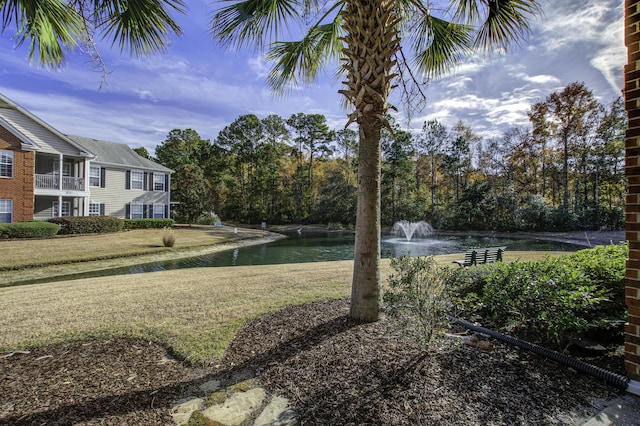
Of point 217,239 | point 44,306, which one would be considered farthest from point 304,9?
point 217,239

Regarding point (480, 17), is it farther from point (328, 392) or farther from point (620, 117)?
point (620, 117)

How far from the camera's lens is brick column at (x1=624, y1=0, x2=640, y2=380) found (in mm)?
2238

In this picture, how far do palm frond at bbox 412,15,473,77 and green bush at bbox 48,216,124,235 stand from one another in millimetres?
19866

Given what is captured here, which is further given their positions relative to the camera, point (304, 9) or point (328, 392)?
point (304, 9)

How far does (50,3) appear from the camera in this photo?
3.55 meters

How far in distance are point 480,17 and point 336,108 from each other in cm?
259

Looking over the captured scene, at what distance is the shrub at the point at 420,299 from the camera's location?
2.60 metres

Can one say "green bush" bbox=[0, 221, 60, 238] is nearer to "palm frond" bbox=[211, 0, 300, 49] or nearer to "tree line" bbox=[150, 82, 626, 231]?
"tree line" bbox=[150, 82, 626, 231]

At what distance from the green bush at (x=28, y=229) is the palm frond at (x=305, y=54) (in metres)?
16.8

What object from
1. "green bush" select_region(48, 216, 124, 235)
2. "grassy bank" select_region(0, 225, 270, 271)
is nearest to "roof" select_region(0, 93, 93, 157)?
"green bush" select_region(48, 216, 124, 235)

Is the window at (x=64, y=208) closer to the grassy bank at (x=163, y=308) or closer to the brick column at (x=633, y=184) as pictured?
the grassy bank at (x=163, y=308)

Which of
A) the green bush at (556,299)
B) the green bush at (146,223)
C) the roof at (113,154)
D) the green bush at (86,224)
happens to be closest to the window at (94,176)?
the roof at (113,154)

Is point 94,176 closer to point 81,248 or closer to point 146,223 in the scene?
point 146,223

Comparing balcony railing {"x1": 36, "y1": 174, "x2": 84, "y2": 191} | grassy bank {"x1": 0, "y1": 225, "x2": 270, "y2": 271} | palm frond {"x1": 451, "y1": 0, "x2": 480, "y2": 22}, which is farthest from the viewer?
balcony railing {"x1": 36, "y1": 174, "x2": 84, "y2": 191}
